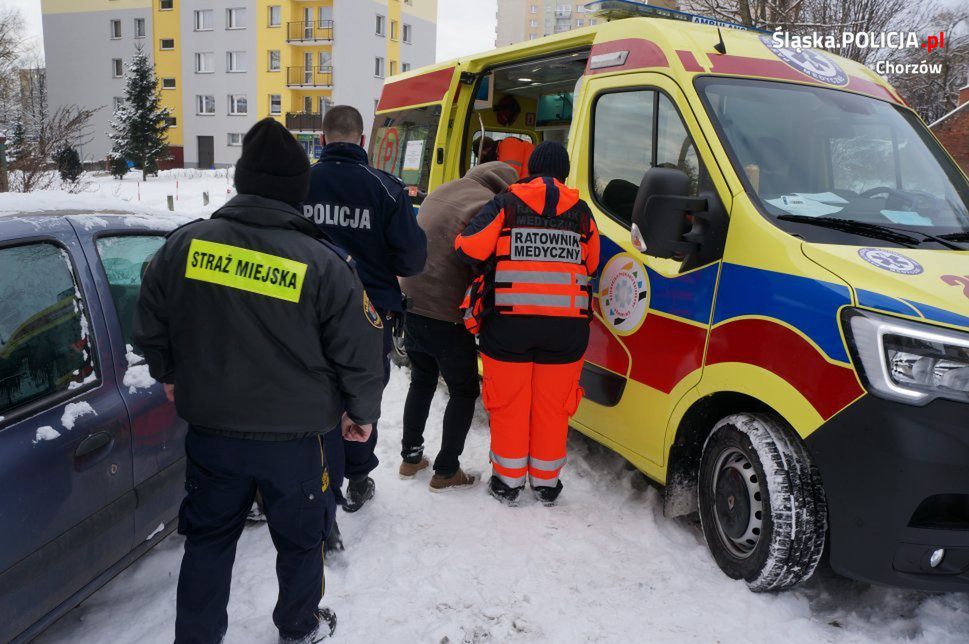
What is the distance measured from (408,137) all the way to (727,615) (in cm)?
519

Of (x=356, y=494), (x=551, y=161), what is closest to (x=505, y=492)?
(x=356, y=494)

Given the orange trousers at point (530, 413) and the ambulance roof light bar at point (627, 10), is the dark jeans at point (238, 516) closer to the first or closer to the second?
the orange trousers at point (530, 413)

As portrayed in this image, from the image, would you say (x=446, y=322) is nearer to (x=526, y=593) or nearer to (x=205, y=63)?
(x=526, y=593)

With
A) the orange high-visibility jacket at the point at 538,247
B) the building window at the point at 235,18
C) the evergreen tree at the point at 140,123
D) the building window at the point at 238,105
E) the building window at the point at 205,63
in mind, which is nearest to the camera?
the orange high-visibility jacket at the point at 538,247

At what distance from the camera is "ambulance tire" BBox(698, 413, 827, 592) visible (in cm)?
271

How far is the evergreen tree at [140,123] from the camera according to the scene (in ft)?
115

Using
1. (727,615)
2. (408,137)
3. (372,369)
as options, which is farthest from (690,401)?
(408,137)

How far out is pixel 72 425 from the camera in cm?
230

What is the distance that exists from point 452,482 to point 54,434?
2.17 m

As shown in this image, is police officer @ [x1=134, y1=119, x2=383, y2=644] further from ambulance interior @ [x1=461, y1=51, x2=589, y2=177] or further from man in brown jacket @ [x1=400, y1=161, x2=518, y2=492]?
ambulance interior @ [x1=461, y1=51, x2=589, y2=177]

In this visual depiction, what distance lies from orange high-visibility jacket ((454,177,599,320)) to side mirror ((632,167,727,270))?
472 millimetres

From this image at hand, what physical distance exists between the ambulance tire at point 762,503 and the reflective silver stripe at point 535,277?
1006mm

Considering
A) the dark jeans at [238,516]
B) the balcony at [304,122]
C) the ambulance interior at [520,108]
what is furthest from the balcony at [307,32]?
the dark jeans at [238,516]

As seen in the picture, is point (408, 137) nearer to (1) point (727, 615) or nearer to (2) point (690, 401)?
(2) point (690, 401)
